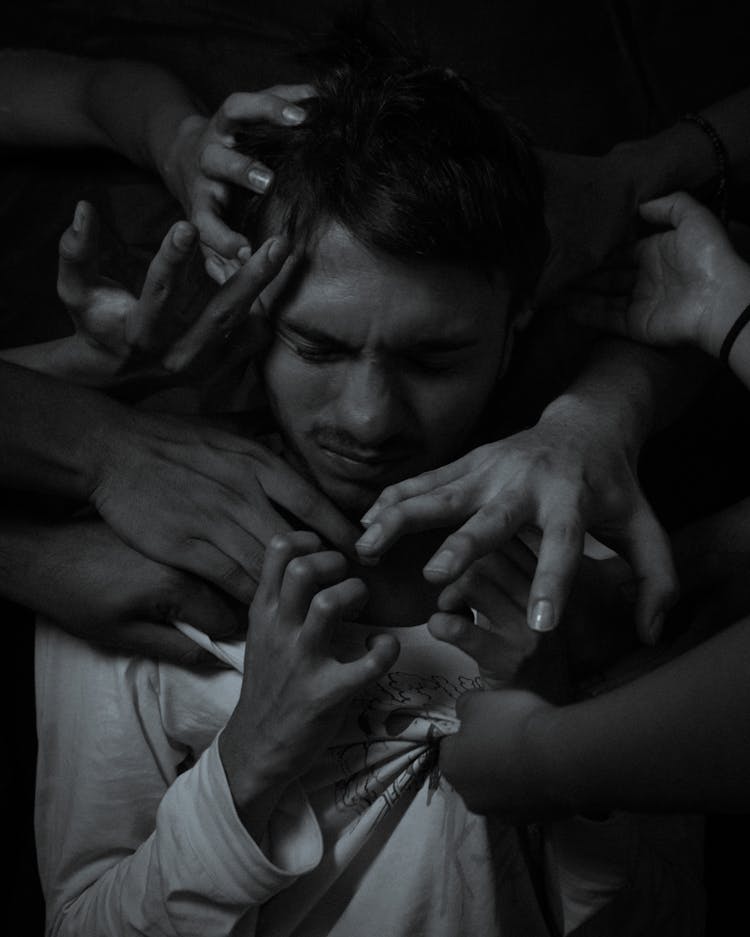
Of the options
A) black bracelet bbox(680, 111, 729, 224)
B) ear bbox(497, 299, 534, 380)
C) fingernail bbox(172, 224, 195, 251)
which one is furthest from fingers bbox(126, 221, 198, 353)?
black bracelet bbox(680, 111, 729, 224)

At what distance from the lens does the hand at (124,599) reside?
0.95 meters

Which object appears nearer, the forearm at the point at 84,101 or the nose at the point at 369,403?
the nose at the point at 369,403

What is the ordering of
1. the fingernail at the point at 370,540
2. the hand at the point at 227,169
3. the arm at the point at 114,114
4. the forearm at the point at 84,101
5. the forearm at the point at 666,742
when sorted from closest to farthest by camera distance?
the forearm at the point at 666,742 < the fingernail at the point at 370,540 < the hand at the point at 227,169 < the arm at the point at 114,114 < the forearm at the point at 84,101

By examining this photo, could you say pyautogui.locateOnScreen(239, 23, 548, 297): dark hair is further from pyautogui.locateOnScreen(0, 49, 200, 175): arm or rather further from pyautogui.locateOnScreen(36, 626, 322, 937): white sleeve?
pyautogui.locateOnScreen(36, 626, 322, 937): white sleeve

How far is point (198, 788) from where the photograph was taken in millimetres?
915

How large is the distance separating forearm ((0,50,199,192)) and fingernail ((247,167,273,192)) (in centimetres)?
33

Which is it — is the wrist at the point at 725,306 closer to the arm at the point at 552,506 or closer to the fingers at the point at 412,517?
the arm at the point at 552,506

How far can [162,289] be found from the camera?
0.89 meters

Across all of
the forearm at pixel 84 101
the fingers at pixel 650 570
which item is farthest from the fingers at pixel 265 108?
the fingers at pixel 650 570

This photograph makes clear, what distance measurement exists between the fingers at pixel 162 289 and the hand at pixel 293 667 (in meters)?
0.21

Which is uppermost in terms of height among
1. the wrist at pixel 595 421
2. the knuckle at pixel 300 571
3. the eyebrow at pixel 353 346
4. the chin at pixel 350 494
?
the eyebrow at pixel 353 346

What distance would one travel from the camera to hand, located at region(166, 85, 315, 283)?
0.99 m

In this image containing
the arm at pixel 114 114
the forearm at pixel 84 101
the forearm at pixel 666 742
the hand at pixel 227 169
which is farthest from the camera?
the forearm at pixel 84 101

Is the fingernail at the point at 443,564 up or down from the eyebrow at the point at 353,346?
down
